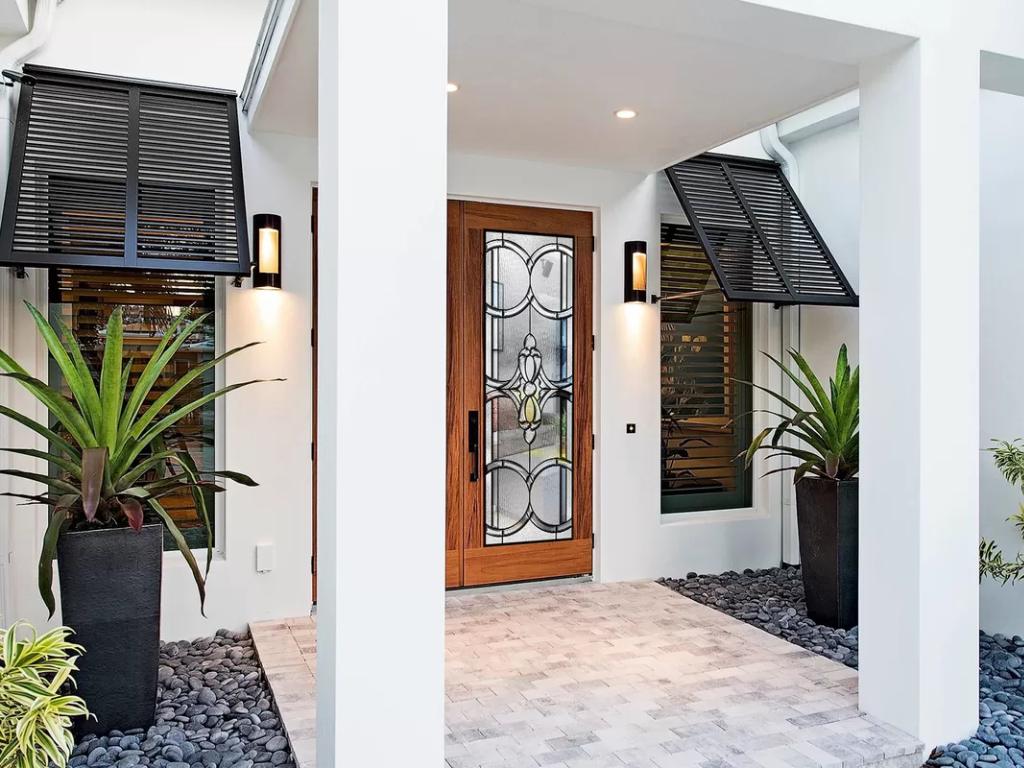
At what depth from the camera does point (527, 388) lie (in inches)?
196

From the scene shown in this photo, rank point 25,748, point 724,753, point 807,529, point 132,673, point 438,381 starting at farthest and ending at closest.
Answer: point 807,529, point 132,673, point 724,753, point 438,381, point 25,748

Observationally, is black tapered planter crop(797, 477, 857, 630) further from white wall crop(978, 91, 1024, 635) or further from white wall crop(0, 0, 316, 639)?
white wall crop(0, 0, 316, 639)

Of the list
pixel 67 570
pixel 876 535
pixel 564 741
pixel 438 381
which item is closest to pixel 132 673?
pixel 67 570

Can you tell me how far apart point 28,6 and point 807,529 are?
4520mm

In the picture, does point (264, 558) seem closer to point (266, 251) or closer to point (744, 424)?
point (266, 251)

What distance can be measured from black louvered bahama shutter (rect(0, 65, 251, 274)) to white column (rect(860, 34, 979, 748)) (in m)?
2.77

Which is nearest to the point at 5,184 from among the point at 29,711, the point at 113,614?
the point at 113,614

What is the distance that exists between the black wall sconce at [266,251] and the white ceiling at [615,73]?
0.49m

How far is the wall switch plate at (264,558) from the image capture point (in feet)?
14.0

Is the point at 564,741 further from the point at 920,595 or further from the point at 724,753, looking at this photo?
the point at 920,595

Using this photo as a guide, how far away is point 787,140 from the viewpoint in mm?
5574

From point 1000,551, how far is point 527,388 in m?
2.60

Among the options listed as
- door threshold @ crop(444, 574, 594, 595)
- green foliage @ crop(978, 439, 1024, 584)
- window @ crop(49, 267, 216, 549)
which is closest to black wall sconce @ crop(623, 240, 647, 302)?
door threshold @ crop(444, 574, 594, 595)

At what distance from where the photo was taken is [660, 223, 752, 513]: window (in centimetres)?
541
